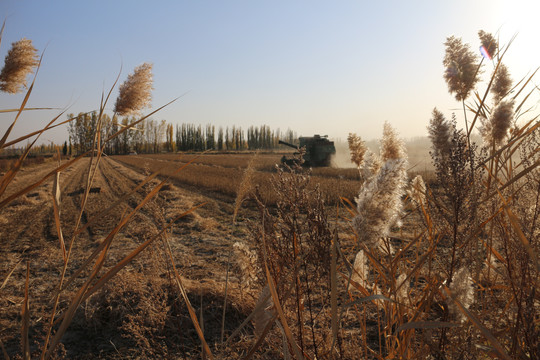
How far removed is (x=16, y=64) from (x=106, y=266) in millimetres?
Result: 3392

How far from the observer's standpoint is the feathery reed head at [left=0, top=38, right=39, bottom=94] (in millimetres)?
1961

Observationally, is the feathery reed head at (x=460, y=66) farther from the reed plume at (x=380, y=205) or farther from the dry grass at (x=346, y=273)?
the reed plume at (x=380, y=205)

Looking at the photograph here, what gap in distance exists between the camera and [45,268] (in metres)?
4.91

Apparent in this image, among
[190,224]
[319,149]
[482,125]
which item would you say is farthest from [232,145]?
[482,125]

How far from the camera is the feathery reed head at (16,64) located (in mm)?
1961

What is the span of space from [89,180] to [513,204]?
2.01m

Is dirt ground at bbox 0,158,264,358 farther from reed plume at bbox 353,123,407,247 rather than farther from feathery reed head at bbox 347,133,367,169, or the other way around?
feathery reed head at bbox 347,133,367,169

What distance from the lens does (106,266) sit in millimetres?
4680

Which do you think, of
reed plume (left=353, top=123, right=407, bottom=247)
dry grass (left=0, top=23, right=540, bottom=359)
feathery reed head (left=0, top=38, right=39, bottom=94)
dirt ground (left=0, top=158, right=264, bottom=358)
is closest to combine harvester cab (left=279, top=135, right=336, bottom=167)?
dirt ground (left=0, top=158, right=264, bottom=358)

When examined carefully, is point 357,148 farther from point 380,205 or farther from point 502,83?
point 380,205

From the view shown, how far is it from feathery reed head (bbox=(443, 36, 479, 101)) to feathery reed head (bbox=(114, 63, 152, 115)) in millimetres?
1738

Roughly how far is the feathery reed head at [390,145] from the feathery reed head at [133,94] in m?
1.34

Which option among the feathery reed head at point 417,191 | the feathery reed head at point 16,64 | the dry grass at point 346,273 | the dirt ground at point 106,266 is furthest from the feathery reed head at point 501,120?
the feathery reed head at point 16,64

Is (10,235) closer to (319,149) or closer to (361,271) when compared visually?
(361,271)
